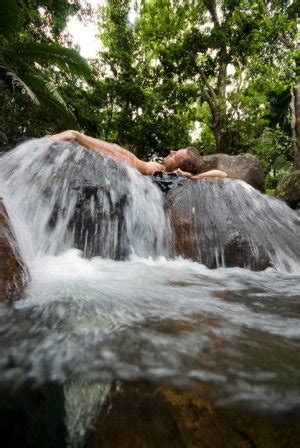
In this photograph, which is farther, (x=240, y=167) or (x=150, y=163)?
(x=240, y=167)

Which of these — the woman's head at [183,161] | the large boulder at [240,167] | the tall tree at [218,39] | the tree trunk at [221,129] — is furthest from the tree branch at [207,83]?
the woman's head at [183,161]

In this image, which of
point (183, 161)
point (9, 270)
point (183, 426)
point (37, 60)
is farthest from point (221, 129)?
point (183, 426)

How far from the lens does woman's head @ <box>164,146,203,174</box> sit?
668cm

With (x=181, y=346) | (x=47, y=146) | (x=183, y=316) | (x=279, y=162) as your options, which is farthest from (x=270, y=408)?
(x=279, y=162)

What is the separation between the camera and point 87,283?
2033mm

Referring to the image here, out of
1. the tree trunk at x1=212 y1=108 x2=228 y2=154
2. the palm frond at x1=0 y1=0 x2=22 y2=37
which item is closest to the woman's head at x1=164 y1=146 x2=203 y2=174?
the tree trunk at x1=212 y1=108 x2=228 y2=154

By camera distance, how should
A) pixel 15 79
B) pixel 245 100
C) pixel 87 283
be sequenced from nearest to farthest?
1. pixel 87 283
2. pixel 15 79
3. pixel 245 100

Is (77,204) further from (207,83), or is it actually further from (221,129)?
(207,83)

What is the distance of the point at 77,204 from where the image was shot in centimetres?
316

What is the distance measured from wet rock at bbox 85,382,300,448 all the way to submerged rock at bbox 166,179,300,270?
2.58 meters

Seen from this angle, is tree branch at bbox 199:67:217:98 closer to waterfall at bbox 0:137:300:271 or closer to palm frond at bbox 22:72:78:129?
palm frond at bbox 22:72:78:129

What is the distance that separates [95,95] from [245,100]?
4.96m

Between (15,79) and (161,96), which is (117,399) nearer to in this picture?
(15,79)

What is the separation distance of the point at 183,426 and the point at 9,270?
1.26m
